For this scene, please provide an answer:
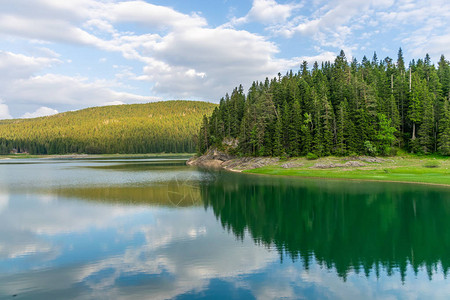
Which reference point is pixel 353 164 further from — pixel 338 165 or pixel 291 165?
pixel 291 165

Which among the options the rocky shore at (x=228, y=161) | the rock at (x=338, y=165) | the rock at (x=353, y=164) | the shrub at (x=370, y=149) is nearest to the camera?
the rock at (x=353, y=164)

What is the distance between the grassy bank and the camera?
58.5 metres

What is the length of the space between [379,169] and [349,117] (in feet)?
74.4

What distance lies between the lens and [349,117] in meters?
85.1

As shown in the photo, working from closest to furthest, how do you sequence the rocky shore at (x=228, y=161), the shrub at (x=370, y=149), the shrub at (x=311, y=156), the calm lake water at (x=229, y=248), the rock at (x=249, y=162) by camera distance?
the calm lake water at (x=229, y=248), the shrub at (x=370, y=149), the shrub at (x=311, y=156), the rock at (x=249, y=162), the rocky shore at (x=228, y=161)

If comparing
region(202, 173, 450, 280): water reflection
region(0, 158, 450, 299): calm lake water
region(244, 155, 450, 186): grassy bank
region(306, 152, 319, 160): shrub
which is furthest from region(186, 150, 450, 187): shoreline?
region(0, 158, 450, 299): calm lake water

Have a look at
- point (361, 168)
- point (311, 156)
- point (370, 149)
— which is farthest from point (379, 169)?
point (311, 156)

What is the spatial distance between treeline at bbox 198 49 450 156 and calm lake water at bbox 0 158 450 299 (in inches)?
1731

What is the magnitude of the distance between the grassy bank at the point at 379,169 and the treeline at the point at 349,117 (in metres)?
5.15

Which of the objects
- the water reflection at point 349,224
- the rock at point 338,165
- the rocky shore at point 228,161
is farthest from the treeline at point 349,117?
the water reflection at point 349,224

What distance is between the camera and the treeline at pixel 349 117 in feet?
268

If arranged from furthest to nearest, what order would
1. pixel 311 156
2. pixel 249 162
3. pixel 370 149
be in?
pixel 249 162 < pixel 311 156 < pixel 370 149

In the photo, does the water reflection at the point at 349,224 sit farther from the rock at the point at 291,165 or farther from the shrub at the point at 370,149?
the rock at the point at 291,165

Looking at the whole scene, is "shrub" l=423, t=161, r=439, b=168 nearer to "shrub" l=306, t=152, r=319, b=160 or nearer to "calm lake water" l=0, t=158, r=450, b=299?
"shrub" l=306, t=152, r=319, b=160
